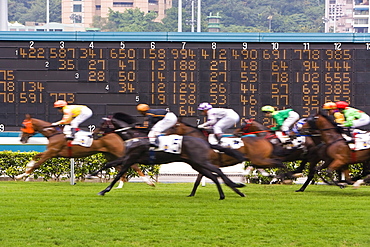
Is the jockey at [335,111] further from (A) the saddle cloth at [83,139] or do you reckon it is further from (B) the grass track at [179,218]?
(A) the saddle cloth at [83,139]

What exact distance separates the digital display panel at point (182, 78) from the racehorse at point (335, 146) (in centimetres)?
447

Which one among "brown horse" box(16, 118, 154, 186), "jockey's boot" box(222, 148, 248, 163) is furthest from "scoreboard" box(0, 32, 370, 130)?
"jockey's boot" box(222, 148, 248, 163)

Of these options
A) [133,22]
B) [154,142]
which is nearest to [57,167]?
[154,142]

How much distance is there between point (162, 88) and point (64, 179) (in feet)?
10.5

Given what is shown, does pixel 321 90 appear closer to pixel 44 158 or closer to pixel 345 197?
pixel 345 197

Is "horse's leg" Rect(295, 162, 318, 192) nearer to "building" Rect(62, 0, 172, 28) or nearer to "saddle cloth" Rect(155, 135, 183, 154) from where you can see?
"saddle cloth" Rect(155, 135, 183, 154)

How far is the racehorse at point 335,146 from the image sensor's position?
12086mm

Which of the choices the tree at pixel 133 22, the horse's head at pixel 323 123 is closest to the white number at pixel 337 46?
the horse's head at pixel 323 123

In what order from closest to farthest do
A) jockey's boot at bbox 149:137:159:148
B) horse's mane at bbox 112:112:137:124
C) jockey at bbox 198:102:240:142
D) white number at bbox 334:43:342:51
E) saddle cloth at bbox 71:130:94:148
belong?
jockey's boot at bbox 149:137:159:148 < jockey at bbox 198:102:240:142 < saddle cloth at bbox 71:130:94:148 < horse's mane at bbox 112:112:137:124 < white number at bbox 334:43:342:51

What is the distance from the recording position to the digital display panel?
16719 mm

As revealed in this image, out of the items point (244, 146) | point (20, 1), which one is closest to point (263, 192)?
point (244, 146)

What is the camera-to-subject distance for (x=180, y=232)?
26.8 feet

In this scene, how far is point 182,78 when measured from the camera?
16750mm

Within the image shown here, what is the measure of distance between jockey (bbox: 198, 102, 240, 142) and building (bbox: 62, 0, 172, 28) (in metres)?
66.1
